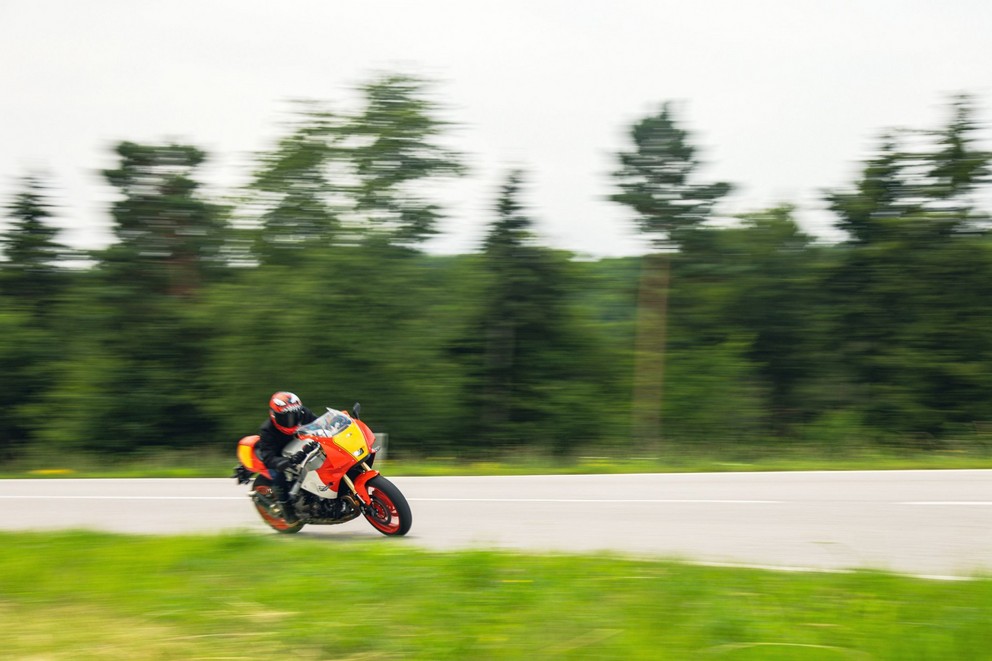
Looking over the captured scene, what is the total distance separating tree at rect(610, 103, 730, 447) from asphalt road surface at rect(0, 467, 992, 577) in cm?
2097

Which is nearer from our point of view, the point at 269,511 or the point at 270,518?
the point at 269,511

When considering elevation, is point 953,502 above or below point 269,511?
below

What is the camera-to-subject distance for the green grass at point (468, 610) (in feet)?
16.6

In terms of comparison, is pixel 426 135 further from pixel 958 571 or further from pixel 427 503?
pixel 958 571

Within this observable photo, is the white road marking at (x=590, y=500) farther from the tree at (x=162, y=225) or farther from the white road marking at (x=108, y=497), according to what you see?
the tree at (x=162, y=225)

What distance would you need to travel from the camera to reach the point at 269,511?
31.6 feet

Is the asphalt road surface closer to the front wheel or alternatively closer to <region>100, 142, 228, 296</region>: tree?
the front wheel

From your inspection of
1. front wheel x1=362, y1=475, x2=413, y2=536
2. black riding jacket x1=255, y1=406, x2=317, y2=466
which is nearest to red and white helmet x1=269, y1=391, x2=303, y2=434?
black riding jacket x1=255, y1=406, x2=317, y2=466

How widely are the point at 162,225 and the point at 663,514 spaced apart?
98.5 feet

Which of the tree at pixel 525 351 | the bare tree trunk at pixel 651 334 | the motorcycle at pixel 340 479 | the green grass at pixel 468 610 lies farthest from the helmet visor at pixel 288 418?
the bare tree trunk at pixel 651 334

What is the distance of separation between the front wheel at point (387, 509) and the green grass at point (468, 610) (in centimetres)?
134

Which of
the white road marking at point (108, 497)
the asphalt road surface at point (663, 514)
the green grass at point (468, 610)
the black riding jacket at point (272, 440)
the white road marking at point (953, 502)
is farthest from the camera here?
the white road marking at point (108, 497)

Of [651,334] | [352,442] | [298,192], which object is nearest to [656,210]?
[651,334]

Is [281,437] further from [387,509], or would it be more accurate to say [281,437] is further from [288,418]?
[387,509]
